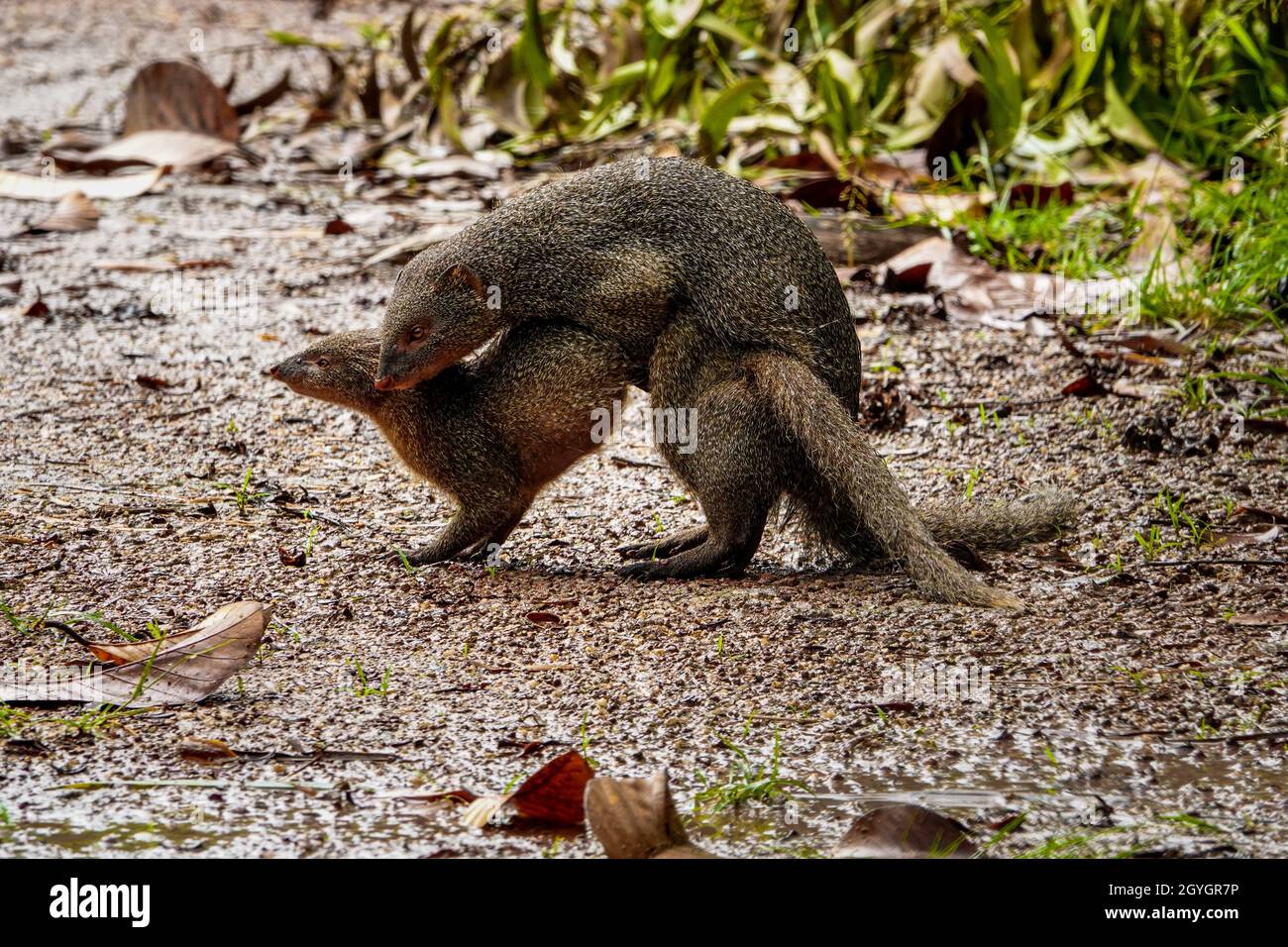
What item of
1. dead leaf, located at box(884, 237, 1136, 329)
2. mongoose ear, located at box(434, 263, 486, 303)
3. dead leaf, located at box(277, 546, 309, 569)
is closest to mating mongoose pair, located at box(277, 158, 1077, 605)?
mongoose ear, located at box(434, 263, 486, 303)

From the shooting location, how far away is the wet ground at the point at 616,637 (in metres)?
2.47

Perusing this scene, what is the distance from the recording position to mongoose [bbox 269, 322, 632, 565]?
369 centimetres

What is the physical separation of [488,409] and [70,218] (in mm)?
3819

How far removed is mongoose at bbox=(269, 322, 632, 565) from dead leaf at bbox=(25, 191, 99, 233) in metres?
3.43

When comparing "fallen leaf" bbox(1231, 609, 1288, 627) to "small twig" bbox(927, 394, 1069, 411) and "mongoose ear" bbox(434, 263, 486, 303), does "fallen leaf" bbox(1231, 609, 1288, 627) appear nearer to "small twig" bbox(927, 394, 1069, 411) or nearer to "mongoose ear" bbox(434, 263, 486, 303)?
"small twig" bbox(927, 394, 1069, 411)

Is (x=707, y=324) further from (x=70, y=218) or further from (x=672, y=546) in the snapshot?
(x=70, y=218)

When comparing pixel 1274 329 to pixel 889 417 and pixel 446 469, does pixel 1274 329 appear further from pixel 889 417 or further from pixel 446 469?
pixel 446 469

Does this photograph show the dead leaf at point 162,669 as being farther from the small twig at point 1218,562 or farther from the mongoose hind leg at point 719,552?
the small twig at point 1218,562

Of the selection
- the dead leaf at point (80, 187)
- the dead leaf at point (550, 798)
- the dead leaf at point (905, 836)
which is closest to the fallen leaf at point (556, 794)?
the dead leaf at point (550, 798)

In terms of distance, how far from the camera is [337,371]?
3.90 m

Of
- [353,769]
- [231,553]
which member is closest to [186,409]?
[231,553]

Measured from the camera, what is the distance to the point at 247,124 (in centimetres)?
856

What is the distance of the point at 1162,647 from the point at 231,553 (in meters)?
2.08

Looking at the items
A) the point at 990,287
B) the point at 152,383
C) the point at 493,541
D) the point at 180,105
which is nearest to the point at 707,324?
the point at 493,541
